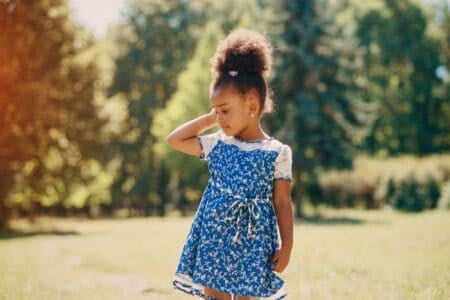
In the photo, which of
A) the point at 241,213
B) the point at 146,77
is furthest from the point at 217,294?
the point at 146,77

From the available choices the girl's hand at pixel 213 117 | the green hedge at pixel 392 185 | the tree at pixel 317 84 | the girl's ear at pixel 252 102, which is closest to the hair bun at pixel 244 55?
the girl's ear at pixel 252 102

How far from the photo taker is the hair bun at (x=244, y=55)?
397 centimetres

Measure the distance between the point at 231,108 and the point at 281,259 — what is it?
1.03 m

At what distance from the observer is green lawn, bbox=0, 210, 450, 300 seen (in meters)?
Answer: 6.58

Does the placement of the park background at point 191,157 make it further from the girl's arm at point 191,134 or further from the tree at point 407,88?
the girl's arm at point 191,134

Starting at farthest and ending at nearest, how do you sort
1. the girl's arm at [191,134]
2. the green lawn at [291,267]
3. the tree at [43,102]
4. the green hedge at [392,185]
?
1. the green hedge at [392,185]
2. the tree at [43,102]
3. the green lawn at [291,267]
4. the girl's arm at [191,134]

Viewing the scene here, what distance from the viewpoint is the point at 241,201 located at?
12.6 feet

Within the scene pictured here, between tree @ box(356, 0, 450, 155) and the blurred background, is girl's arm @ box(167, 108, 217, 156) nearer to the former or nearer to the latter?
the blurred background

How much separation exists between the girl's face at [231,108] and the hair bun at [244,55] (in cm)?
18

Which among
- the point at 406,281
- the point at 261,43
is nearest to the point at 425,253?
the point at 406,281

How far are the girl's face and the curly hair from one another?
5 cm

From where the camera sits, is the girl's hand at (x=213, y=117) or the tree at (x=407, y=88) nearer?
the girl's hand at (x=213, y=117)

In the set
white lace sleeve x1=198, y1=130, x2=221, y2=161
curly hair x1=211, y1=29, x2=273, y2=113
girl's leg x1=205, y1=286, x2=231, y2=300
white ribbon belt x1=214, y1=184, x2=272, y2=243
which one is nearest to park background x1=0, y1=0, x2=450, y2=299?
girl's leg x1=205, y1=286, x2=231, y2=300

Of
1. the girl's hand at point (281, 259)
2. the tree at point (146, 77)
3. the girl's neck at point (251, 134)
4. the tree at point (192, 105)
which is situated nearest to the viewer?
the girl's hand at point (281, 259)
